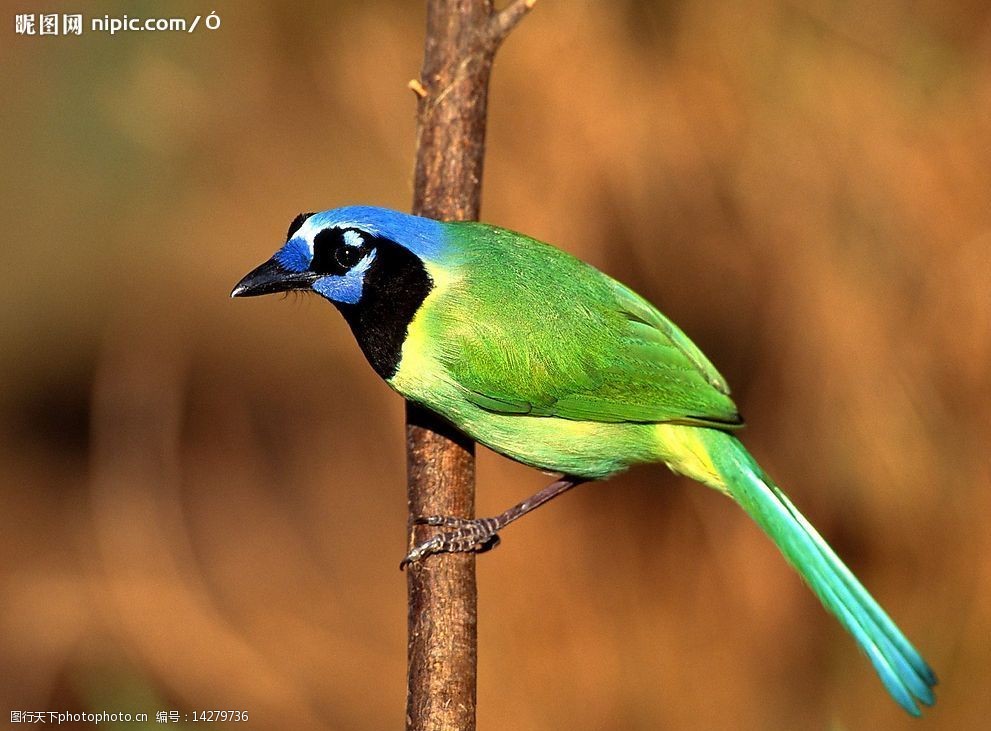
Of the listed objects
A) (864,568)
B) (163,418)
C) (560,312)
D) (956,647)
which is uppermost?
(163,418)

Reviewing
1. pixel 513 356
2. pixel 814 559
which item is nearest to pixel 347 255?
pixel 513 356

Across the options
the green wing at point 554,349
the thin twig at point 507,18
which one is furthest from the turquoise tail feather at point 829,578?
the thin twig at point 507,18

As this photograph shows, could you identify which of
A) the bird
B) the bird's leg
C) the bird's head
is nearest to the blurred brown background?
the bird's leg

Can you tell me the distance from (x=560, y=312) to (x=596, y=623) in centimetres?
296

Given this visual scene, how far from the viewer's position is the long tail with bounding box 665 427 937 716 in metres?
3.00

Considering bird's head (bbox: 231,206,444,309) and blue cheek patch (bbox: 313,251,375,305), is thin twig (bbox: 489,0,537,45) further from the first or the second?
blue cheek patch (bbox: 313,251,375,305)

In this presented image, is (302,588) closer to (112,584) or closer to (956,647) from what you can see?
(112,584)

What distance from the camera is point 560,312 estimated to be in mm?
3445

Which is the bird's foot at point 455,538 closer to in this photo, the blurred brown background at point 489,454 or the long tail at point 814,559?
the long tail at point 814,559

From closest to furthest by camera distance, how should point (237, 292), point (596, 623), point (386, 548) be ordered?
point (237, 292), point (596, 623), point (386, 548)

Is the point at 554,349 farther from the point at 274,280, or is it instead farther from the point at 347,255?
the point at 274,280

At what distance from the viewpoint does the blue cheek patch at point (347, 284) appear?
3.36 meters

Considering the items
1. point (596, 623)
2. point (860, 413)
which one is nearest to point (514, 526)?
point (596, 623)

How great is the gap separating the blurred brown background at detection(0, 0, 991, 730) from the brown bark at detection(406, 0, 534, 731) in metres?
1.80
